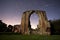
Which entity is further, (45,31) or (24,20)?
(24,20)

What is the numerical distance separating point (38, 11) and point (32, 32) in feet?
18.2

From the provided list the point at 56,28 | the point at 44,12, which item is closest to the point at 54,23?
the point at 56,28

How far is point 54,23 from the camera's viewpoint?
52.0 metres

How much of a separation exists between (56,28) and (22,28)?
1287cm

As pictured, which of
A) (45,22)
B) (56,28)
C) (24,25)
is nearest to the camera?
(45,22)

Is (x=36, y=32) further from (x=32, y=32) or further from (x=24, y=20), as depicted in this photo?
(x=24, y=20)

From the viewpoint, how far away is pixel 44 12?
39406 millimetres

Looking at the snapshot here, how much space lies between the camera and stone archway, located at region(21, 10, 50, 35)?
38.5 m

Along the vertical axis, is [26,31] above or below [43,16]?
below

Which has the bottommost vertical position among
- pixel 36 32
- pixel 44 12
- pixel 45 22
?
pixel 36 32

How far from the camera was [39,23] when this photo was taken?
39750mm

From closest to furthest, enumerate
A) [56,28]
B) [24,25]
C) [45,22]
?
[45,22] → [24,25] → [56,28]

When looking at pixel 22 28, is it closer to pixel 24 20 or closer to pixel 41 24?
pixel 24 20

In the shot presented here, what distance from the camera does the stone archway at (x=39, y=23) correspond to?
126 feet
